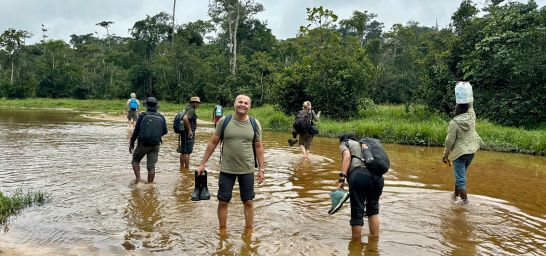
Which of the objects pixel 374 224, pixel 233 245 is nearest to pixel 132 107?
pixel 233 245

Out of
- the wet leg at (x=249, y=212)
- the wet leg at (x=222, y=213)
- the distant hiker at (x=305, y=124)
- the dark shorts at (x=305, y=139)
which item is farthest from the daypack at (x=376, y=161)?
the dark shorts at (x=305, y=139)

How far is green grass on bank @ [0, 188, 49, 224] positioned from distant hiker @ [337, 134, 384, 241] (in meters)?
4.81

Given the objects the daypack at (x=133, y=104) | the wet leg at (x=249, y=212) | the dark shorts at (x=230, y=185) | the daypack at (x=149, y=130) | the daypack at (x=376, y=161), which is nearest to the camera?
the daypack at (x=376, y=161)

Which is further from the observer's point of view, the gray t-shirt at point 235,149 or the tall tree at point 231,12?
the tall tree at point 231,12

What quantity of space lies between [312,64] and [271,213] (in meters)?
19.2

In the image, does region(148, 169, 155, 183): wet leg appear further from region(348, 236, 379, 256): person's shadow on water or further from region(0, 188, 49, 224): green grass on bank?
region(348, 236, 379, 256): person's shadow on water

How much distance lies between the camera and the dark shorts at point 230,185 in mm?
5820

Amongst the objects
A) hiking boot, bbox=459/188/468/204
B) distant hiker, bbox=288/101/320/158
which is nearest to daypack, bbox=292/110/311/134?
distant hiker, bbox=288/101/320/158

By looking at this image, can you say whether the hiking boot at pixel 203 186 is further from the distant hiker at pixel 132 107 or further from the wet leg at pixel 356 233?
the distant hiker at pixel 132 107

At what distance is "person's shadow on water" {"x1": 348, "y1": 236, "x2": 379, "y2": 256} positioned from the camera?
219 inches

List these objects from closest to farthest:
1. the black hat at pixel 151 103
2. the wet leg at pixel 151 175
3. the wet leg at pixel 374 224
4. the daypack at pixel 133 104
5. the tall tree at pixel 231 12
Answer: the wet leg at pixel 374 224 → the black hat at pixel 151 103 → the wet leg at pixel 151 175 → the daypack at pixel 133 104 → the tall tree at pixel 231 12

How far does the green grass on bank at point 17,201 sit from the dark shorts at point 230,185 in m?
3.21

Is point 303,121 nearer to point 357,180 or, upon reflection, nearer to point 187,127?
point 187,127

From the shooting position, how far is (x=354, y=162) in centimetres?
556
